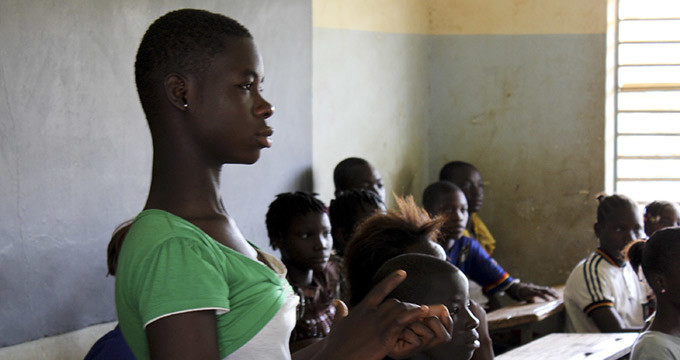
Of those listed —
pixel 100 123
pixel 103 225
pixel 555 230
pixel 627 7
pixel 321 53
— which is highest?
pixel 627 7

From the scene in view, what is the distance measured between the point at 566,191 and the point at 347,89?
1.83m

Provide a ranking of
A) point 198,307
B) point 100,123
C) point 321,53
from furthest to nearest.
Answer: point 321,53 < point 100,123 < point 198,307

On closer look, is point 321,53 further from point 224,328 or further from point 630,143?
point 224,328

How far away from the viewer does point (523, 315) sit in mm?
4141

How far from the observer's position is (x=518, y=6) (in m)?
5.84

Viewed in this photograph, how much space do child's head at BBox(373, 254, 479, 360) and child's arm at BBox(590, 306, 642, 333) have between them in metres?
2.22

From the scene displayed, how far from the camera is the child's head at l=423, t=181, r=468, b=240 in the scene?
4516mm

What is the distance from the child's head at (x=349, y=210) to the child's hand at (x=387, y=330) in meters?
2.82

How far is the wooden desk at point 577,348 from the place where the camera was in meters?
3.22

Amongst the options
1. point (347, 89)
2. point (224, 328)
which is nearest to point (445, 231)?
point (347, 89)

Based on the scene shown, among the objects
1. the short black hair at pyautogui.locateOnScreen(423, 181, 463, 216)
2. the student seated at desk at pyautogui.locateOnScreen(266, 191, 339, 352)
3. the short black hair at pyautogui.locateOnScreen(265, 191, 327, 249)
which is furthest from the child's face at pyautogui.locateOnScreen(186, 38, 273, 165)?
the short black hair at pyautogui.locateOnScreen(423, 181, 463, 216)

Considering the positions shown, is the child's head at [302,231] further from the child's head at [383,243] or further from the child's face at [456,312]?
the child's face at [456,312]

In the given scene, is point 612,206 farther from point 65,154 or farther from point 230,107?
point 230,107

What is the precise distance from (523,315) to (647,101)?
234 centimetres
